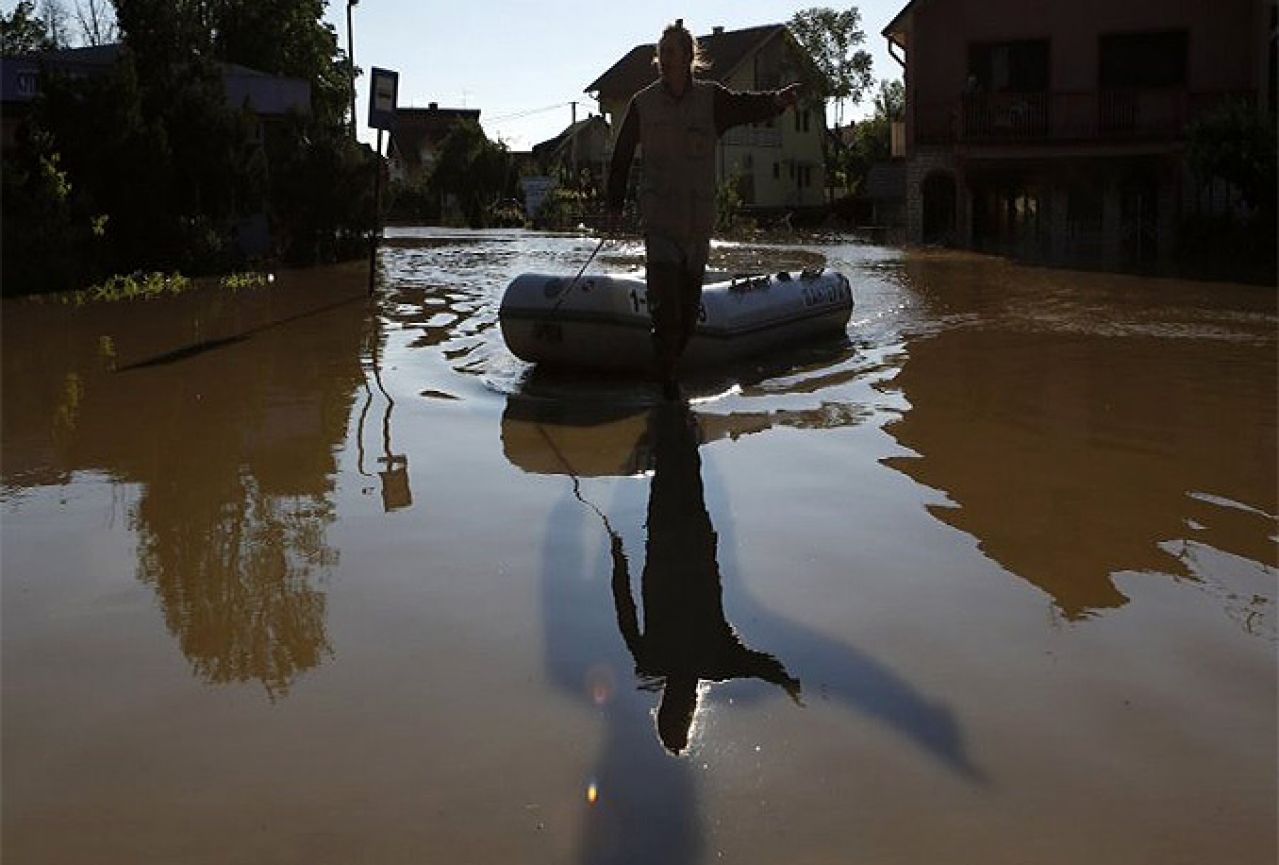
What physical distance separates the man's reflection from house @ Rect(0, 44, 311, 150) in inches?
569

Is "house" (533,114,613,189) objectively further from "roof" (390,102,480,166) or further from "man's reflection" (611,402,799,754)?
"man's reflection" (611,402,799,754)

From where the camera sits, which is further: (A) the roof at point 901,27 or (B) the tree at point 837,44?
(B) the tree at point 837,44

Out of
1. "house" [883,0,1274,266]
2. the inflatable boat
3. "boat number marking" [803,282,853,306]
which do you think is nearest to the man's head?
the inflatable boat

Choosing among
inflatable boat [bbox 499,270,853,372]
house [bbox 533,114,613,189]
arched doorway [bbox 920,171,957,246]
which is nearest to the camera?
inflatable boat [bbox 499,270,853,372]


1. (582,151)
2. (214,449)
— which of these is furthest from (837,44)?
(214,449)

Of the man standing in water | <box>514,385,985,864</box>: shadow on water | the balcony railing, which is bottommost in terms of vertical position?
<box>514,385,985,864</box>: shadow on water

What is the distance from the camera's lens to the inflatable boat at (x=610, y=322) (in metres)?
9.15

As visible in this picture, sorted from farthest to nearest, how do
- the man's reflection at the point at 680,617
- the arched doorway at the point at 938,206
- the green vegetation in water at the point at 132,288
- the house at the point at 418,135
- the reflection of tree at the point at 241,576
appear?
Result: the house at the point at 418,135, the arched doorway at the point at 938,206, the green vegetation in water at the point at 132,288, the reflection of tree at the point at 241,576, the man's reflection at the point at 680,617

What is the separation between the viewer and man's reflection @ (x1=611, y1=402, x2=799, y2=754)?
361 centimetres

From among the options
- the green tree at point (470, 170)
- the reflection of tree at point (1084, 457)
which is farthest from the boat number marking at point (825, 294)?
the green tree at point (470, 170)

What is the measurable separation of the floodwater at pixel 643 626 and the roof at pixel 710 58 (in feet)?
156

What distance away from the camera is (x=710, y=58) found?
175ft

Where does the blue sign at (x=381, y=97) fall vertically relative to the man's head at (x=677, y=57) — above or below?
above

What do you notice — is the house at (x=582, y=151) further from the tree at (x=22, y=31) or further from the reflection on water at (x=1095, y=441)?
the reflection on water at (x=1095, y=441)
